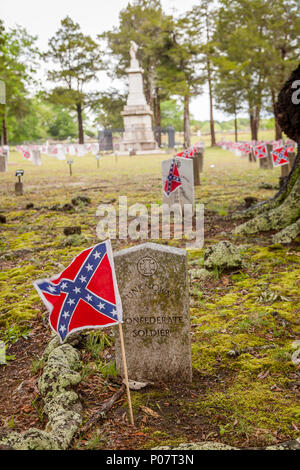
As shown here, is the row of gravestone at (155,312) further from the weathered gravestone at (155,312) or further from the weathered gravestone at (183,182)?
the weathered gravestone at (183,182)

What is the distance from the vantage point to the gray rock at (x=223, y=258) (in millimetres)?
5328

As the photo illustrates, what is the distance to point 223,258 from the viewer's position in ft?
17.6

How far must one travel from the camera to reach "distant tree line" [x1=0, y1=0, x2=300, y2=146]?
97.2ft

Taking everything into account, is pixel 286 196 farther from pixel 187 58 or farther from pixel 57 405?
pixel 187 58

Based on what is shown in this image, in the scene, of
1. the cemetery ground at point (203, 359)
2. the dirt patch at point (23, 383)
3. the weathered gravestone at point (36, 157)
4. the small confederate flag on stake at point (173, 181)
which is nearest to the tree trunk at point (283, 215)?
the cemetery ground at point (203, 359)

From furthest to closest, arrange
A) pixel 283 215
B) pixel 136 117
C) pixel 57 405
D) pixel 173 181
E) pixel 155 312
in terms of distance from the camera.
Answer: pixel 136 117 → pixel 173 181 → pixel 283 215 → pixel 155 312 → pixel 57 405

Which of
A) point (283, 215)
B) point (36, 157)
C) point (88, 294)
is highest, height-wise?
point (36, 157)

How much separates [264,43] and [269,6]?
4.35m

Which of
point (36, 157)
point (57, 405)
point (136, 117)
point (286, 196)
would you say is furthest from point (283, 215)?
point (136, 117)

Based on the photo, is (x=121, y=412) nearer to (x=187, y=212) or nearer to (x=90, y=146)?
(x=187, y=212)

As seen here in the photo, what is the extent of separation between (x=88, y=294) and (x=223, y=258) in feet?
9.59

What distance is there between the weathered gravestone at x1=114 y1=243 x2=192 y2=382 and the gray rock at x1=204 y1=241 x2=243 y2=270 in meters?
2.36

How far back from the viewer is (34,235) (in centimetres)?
792

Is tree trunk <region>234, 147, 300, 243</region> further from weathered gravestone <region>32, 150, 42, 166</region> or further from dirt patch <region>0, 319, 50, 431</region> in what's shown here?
weathered gravestone <region>32, 150, 42, 166</region>
